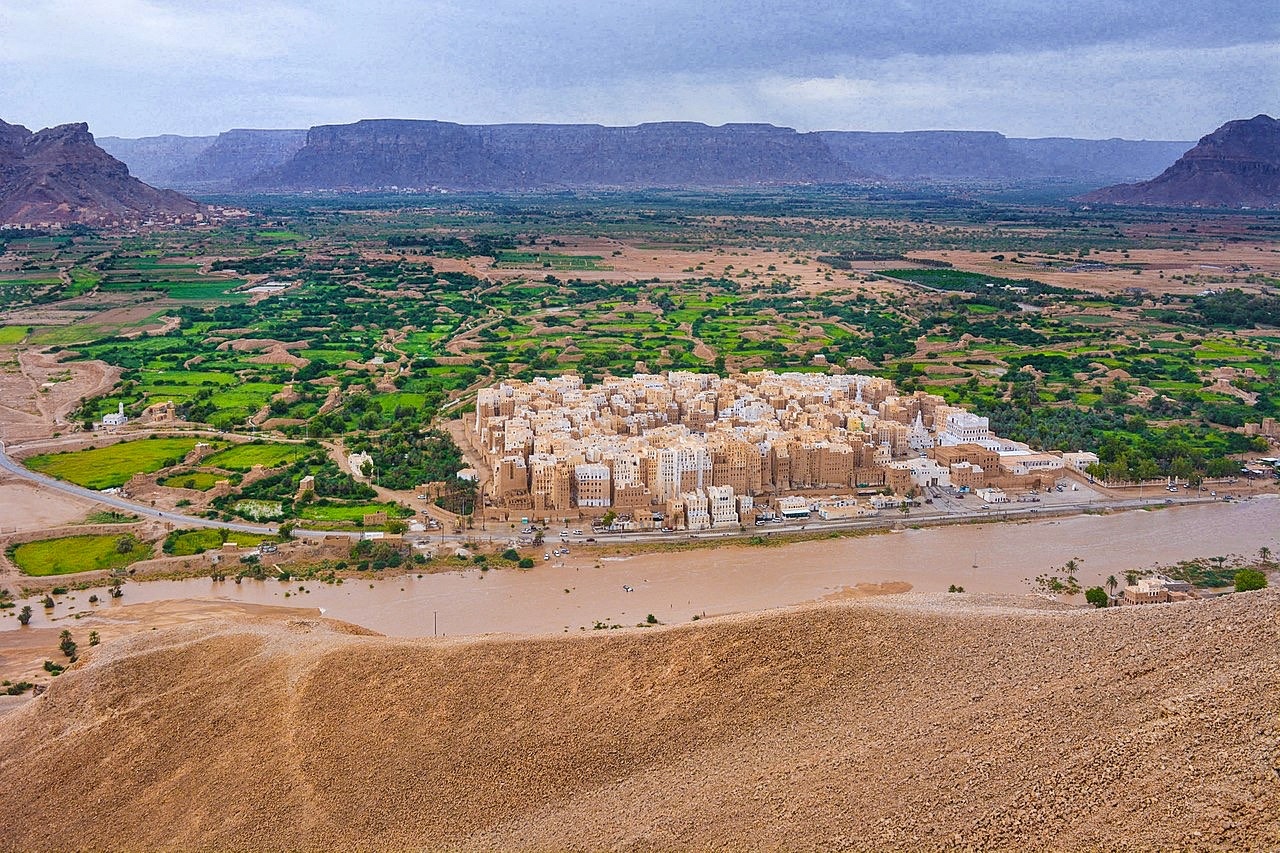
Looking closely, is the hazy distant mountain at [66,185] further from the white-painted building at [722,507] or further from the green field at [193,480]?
the white-painted building at [722,507]

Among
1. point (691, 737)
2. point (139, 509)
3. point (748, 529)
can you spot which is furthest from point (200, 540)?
point (691, 737)

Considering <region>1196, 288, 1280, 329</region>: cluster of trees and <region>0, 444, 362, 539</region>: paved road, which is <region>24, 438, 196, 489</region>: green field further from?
<region>1196, 288, 1280, 329</region>: cluster of trees

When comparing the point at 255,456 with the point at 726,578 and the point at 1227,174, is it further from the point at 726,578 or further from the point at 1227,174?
the point at 1227,174

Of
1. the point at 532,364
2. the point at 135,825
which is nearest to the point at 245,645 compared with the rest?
the point at 135,825

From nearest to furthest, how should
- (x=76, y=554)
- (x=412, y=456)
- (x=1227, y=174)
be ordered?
(x=76, y=554) < (x=412, y=456) < (x=1227, y=174)

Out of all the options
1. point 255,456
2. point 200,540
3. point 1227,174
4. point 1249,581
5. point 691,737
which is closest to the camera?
point 691,737

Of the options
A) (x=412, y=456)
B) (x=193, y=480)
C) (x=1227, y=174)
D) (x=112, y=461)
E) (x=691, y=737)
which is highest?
(x=1227, y=174)

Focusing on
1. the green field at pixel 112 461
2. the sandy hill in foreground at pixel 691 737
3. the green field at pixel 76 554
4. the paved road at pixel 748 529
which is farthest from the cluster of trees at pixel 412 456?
the sandy hill in foreground at pixel 691 737
